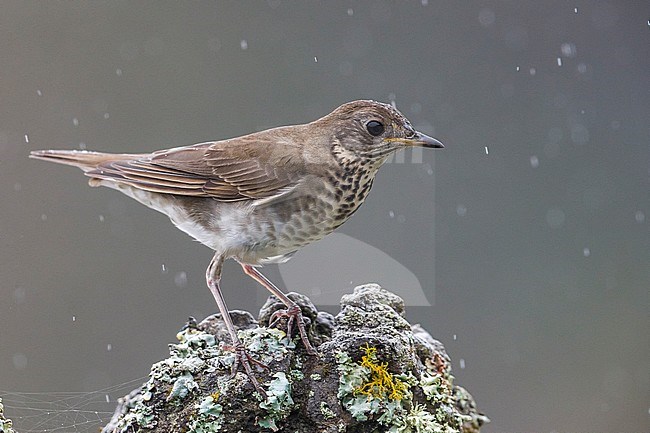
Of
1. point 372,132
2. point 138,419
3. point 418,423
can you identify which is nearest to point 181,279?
point 372,132

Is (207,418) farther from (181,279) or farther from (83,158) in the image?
(181,279)

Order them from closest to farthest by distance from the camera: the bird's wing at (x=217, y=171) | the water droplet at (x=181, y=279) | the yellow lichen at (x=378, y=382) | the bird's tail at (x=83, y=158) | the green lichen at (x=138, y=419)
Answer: the green lichen at (x=138, y=419), the yellow lichen at (x=378, y=382), the bird's wing at (x=217, y=171), the bird's tail at (x=83, y=158), the water droplet at (x=181, y=279)

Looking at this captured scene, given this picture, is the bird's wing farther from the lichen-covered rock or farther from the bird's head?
the lichen-covered rock

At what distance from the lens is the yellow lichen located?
2.90 metres

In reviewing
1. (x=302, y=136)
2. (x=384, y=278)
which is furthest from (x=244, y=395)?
(x=384, y=278)

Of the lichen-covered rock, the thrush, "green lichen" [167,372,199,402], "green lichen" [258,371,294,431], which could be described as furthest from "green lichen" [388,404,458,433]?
"green lichen" [167,372,199,402]

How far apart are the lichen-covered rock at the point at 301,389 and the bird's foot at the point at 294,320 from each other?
0.03 meters

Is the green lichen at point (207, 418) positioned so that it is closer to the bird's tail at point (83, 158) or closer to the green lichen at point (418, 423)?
the green lichen at point (418, 423)

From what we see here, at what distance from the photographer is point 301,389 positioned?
294 centimetres

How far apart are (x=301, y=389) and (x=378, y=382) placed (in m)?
0.29

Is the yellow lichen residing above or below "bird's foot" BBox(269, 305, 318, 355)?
below

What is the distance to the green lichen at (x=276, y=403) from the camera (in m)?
2.81

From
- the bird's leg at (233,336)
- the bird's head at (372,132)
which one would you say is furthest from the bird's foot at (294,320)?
the bird's head at (372,132)

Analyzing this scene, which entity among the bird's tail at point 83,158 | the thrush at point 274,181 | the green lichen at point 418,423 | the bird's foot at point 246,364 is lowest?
the green lichen at point 418,423
